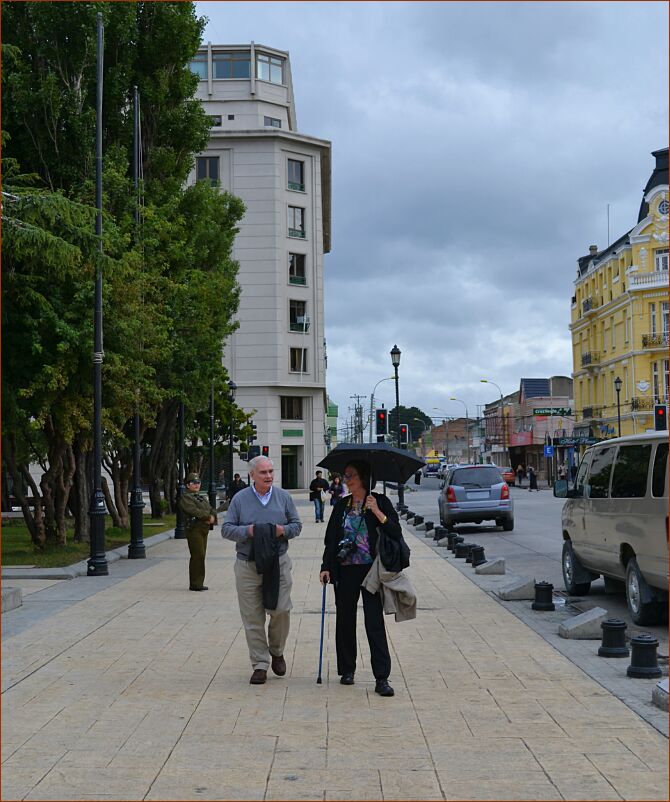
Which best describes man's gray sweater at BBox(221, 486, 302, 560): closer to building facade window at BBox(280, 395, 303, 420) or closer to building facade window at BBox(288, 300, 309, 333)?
building facade window at BBox(280, 395, 303, 420)

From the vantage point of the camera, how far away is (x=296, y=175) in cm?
7356

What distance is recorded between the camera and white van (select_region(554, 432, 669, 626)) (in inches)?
436

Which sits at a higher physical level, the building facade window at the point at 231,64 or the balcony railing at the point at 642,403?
the building facade window at the point at 231,64

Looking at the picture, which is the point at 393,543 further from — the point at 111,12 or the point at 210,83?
the point at 210,83

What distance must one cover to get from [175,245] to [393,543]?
19.5m

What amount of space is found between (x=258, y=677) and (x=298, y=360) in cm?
6442

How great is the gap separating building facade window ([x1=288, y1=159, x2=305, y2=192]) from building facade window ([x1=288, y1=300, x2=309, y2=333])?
7700 millimetres

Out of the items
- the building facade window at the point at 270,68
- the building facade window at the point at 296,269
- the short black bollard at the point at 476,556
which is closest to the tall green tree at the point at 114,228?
the short black bollard at the point at 476,556

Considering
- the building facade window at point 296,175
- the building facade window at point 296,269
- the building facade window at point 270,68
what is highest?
the building facade window at point 270,68

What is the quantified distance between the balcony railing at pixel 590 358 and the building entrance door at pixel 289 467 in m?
23.2

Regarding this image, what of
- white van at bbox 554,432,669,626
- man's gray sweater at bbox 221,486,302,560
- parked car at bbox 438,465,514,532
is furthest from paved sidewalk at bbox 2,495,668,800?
parked car at bbox 438,465,514,532

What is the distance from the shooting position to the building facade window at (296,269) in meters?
72.8

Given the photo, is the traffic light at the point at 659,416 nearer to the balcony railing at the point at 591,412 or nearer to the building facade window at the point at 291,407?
the building facade window at the point at 291,407

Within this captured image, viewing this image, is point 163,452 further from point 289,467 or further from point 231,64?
point 231,64
